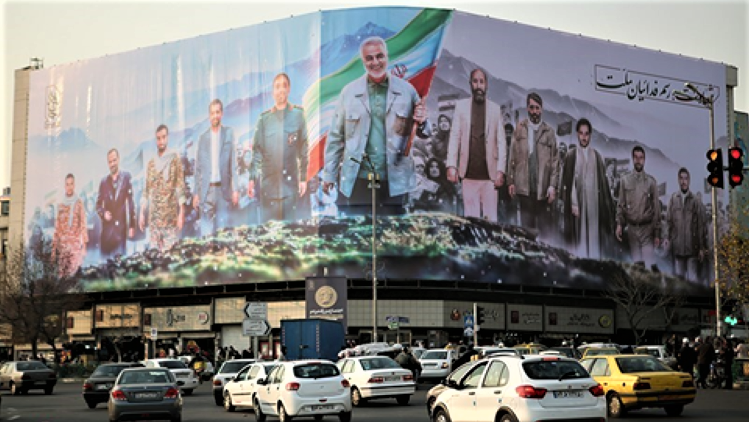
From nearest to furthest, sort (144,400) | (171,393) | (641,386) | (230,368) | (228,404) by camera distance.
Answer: (641,386)
(144,400)
(171,393)
(228,404)
(230,368)

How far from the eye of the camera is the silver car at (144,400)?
2758 centimetres

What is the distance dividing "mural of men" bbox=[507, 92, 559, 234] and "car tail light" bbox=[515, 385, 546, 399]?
65673mm

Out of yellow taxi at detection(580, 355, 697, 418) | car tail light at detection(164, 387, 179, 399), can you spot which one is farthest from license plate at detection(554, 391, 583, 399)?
car tail light at detection(164, 387, 179, 399)

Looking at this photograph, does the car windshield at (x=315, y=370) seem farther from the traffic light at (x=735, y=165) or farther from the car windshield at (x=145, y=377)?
the traffic light at (x=735, y=165)

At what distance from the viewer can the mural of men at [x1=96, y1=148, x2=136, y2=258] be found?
94.8m

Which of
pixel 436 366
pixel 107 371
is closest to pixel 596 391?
pixel 107 371

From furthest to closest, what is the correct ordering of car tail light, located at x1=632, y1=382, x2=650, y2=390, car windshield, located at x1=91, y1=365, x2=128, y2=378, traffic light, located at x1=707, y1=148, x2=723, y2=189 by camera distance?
car windshield, located at x1=91, y1=365, x2=128, y2=378 → traffic light, located at x1=707, y1=148, x2=723, y2=189 → car tail light, located at x1=632, y1=382, x2=650, y2=390

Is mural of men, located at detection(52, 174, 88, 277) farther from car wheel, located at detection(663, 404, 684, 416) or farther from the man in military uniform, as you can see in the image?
car wheel, located at detection(663, 404, 684, 416)

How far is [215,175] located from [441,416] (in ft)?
223

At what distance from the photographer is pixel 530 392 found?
19.3 meters

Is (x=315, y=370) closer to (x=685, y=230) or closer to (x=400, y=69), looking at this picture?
(x=400, y=69)

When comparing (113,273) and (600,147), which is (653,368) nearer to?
(600,147)

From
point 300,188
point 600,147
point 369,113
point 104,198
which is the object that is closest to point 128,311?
point 104,198

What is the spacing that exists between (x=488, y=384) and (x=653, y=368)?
8.15m
